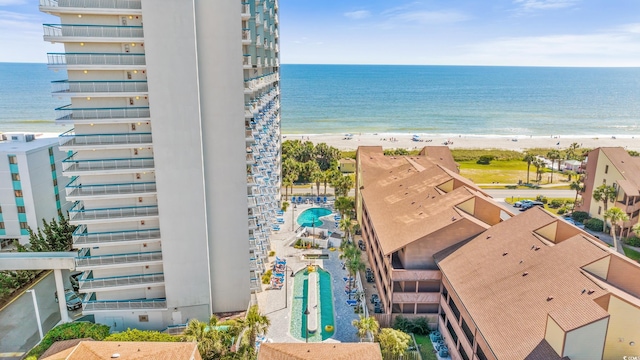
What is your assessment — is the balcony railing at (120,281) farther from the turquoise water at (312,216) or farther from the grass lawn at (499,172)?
the grass lawn at (499,172)

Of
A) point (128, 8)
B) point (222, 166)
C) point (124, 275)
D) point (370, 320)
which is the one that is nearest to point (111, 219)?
point (124, 275)

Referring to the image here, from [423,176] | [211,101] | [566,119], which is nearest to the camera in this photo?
[211,101]

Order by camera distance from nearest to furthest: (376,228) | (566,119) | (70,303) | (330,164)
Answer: (70,303) < (376,228) < (330,164) < (566,119)

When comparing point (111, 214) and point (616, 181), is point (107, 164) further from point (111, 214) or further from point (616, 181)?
point (616, 181)

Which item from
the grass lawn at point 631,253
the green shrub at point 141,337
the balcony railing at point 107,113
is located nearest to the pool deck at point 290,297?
the green shrub at point 141,337

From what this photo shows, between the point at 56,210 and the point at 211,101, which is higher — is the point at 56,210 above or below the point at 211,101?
below

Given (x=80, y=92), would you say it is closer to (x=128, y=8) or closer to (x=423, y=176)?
(x=128, y=8)
